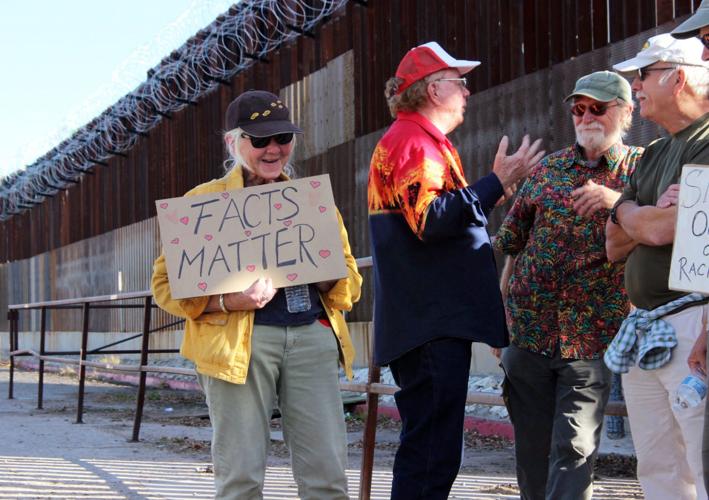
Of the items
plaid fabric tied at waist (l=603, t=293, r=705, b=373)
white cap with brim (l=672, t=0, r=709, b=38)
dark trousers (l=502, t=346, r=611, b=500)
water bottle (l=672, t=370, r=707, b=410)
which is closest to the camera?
white cap with brim (l=672, t=0, r=709, b=38)

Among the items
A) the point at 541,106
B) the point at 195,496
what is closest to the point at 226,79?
the point at 541,106

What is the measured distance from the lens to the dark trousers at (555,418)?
3.74 meters

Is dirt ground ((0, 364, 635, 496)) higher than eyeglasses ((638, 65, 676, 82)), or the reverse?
eyeglasses ((638, 65, 676, 82))

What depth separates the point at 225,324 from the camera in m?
3.58

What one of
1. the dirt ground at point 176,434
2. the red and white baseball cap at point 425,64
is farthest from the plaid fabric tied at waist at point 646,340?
the dirt ground at point 176,434

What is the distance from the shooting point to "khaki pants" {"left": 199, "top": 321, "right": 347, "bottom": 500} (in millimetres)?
3514

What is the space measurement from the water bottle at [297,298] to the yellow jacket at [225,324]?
0.36 feet

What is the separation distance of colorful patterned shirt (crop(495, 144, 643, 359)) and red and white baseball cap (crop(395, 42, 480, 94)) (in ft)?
2.00

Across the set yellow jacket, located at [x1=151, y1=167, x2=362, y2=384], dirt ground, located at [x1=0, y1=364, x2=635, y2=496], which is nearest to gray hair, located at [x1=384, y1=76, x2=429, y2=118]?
yellow jacket, located at [x1=151, y1=167, x2=362, y2=384]

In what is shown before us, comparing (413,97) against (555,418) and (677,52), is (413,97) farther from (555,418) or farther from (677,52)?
(555,418)

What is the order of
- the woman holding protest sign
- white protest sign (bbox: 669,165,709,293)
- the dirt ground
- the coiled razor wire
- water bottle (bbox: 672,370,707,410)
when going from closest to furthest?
white protest sign (bbox: 669,165,709,293), water bottle (bbox: 672,370,707,410), the woman holding protest sign, the dirt ground, the coiled razor wire

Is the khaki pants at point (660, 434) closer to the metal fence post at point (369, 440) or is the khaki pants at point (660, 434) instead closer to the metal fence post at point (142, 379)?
the metal fence post at point (369, 440)

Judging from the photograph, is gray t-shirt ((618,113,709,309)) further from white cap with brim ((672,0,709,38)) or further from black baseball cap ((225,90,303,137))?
black baseball cap ((225,90,303,137))

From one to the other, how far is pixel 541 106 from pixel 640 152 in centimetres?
703
